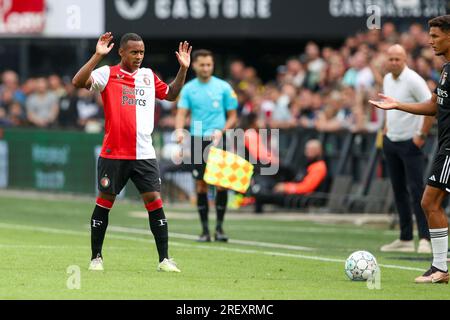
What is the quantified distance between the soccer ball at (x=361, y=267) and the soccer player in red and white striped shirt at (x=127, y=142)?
5.68 ft

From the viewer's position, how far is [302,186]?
75.6 ft

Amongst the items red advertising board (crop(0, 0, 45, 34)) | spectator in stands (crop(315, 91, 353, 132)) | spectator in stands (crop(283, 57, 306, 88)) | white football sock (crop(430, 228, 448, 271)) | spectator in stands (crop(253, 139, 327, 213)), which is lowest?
spectator in stands (crop(253, 139, 327, 213))

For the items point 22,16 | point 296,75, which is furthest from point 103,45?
point 22,16

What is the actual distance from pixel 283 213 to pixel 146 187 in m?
10.9

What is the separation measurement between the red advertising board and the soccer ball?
18.4 m

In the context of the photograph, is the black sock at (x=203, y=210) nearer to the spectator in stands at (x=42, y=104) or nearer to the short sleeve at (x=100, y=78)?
the short sleeve at (x=100, y=78)

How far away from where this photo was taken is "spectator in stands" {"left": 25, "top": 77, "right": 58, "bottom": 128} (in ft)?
96.7

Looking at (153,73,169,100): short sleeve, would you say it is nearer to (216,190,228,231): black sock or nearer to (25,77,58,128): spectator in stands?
(216,190,228,231): black sock

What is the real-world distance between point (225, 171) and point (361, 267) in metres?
5.45

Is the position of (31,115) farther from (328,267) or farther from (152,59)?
(328,267)

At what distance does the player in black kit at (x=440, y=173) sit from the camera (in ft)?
38.2

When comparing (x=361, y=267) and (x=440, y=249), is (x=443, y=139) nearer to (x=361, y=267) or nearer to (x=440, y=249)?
(x=440, y=249)

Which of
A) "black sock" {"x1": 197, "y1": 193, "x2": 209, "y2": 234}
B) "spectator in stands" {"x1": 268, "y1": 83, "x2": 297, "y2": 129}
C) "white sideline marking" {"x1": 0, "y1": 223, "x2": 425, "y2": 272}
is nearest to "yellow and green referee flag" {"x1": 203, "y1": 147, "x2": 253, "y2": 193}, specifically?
"black sock" {"x1": 197, "y1": 193, "x2": 209, "y2": 234}

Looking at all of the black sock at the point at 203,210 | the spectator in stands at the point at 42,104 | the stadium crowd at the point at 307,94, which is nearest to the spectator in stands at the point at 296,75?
the stadium crowd at the point at 307,94
